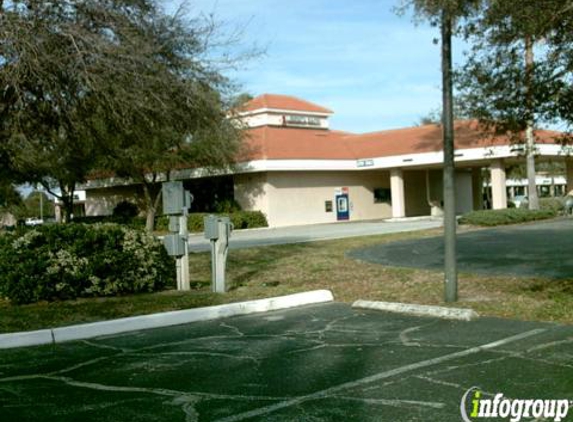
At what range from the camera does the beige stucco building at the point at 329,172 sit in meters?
38.5

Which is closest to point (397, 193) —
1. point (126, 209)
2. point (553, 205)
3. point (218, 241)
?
point (553, 205)

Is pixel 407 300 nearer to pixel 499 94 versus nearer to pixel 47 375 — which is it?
pixel 499 94

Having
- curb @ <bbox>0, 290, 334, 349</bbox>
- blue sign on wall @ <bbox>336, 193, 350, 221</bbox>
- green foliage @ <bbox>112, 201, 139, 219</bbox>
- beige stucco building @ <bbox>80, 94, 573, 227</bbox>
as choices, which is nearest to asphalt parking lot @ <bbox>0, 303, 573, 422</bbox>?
curb @ <bbox>0, 290, 334, 349</bbox>

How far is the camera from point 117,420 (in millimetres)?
5332

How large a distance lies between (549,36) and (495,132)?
4.98 feet

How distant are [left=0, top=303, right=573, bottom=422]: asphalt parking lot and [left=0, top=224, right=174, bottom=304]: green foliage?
296cm

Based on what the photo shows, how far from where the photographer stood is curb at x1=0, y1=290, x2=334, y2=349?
8781 mm

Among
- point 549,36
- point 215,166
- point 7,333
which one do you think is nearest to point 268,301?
point 7,333

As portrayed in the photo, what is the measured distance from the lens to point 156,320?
32.1 ft

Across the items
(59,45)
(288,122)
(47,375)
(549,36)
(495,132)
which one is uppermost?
(288,122)

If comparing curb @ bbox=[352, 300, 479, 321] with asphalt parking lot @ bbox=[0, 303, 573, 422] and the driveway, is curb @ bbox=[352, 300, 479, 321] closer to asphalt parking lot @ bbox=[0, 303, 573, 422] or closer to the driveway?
asphalt parking lot @ bbox=[0, 303, 573, 422]

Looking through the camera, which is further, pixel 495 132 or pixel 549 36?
pixel 495 132

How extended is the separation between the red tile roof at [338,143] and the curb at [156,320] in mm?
26862

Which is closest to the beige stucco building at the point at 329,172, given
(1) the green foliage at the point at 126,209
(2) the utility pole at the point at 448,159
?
(1) the green foliage at the point at 126,209
